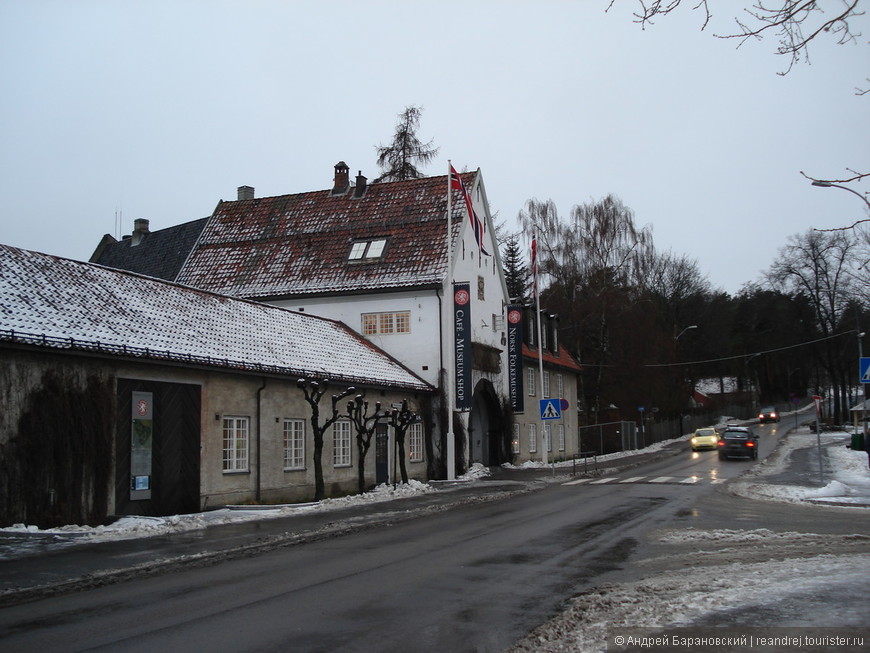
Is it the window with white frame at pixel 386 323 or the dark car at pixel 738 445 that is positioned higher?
the window with white frame at pixel 386 323

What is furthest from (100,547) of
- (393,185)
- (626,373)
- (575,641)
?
(626,373)

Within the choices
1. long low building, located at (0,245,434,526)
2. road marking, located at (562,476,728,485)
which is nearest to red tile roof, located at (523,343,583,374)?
road marking, located at (562,476,728,485)

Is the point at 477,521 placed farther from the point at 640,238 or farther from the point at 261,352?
the point at 640,238

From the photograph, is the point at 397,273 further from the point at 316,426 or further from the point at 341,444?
the point at 316,426

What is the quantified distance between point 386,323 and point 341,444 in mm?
7792

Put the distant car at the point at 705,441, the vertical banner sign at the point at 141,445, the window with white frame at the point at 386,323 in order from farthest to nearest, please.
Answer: the distant car at the point at 705,441 < the window with white frame at the point at 386,323 < the vertical banner sign at the point at 141,445

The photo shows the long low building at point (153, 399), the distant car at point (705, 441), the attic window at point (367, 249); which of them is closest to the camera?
the long low building at point (153, 399)

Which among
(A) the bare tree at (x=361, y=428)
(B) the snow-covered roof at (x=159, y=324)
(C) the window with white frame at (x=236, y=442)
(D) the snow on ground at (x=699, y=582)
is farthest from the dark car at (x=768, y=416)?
(D) the snow on ground at (x=699, y=582)

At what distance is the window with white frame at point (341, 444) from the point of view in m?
25.7

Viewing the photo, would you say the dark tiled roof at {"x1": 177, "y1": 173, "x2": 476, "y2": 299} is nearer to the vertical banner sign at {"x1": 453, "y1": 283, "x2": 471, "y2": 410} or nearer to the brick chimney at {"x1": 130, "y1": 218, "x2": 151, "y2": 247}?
the vertical banner sign at {"x1": 453, "y1": 283, "x2": 471, "y2": 410}

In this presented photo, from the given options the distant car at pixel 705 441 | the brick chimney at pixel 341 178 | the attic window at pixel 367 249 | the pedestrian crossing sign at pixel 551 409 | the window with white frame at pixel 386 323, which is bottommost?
the distant car at pixel 705 441

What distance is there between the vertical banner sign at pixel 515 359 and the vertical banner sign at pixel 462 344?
21.9 ft

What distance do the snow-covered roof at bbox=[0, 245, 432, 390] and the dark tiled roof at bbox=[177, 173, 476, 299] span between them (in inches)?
170

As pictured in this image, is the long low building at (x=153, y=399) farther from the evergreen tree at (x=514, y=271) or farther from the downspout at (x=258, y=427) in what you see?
the evergreen tree at (x=514, y=271)
